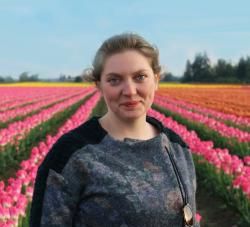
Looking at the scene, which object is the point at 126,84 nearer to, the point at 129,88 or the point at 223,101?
the point at 129,88

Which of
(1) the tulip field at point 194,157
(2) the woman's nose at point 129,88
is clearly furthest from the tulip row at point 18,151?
(2) the woman's nose at point 129,88

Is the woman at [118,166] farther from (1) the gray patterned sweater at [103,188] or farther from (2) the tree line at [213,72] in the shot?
(2) the tree line at [213,72]

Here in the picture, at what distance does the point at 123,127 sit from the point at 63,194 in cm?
34

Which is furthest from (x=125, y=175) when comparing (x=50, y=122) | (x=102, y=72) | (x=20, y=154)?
(x=50, y=122)

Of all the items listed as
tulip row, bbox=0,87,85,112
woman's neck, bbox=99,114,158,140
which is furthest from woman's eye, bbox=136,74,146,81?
tulip row, bbox=0,87,85,112

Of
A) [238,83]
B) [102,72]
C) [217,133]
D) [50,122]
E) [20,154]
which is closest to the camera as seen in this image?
[102,72]

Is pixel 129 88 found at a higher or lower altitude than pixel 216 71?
higher

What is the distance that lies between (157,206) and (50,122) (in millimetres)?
13894

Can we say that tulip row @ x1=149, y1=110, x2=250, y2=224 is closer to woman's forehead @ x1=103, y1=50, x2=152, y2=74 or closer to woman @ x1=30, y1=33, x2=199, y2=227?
woman @ x1=30, y1=33, x2=199, y2=227

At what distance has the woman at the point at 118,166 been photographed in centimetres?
192

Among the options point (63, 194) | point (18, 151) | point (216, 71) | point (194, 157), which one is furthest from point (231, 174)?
point (216, 71)

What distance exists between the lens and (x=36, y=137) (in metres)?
12.0

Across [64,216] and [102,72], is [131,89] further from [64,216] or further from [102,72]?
[64,216]

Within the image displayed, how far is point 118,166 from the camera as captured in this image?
1946 mm
